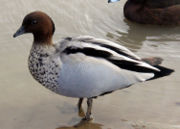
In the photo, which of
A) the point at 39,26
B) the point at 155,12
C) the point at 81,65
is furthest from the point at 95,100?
the point at 155,12

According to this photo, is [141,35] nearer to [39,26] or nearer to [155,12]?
[155,12]

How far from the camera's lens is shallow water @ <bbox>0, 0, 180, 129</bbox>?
456cm

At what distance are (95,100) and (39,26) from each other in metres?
1.14

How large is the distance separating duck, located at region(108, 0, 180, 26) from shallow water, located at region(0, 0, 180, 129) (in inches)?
4.5

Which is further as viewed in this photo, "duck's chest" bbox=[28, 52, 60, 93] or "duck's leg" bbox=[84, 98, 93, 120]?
"duck's leg" bbox=[84, 98, 93, 120]

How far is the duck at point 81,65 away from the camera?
13.6 ft

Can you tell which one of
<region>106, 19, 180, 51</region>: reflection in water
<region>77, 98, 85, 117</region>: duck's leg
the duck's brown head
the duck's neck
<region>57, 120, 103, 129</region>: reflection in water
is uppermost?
the duck's brown head

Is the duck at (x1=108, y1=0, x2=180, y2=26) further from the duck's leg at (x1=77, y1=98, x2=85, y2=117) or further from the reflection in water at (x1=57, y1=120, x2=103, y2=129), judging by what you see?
the reflection in water at (x1=57, y1=120, x2=103, y2=129)

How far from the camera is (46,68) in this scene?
4246 millimetres

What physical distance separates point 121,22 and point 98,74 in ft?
9.18

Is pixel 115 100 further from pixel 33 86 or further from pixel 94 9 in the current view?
pixel 94 9

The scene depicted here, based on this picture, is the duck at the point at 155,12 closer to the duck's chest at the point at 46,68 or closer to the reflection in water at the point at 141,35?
the reflection in water at the point at 141,35

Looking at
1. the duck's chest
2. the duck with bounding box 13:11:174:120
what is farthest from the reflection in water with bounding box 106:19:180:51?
the duck's chest

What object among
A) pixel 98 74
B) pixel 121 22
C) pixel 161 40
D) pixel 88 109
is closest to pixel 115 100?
pixel 88 109
